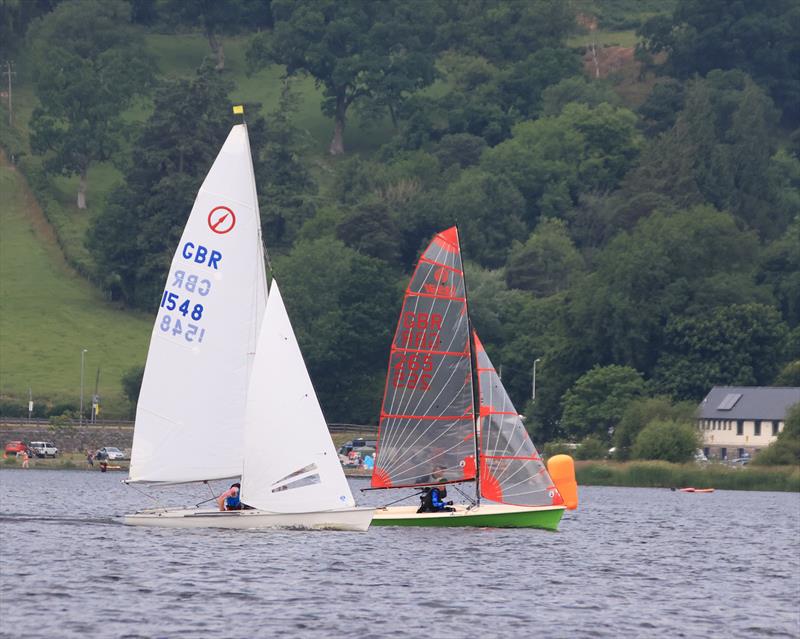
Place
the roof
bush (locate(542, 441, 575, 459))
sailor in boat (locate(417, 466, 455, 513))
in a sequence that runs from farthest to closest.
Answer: the roof < bush (locate(542, 441, 575, 459)) < sailor in boat (locate(417, 466, 455, 513))

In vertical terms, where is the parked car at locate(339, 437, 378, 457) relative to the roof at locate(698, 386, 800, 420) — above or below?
below

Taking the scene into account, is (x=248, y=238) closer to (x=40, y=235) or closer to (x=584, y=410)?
(x=584, y=410)

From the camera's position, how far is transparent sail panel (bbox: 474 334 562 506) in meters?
60.5

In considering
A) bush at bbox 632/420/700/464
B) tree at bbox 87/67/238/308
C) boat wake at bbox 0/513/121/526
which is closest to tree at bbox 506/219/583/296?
tree at bbox 87/67/238/308

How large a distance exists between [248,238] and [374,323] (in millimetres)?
100687

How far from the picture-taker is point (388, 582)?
160ft

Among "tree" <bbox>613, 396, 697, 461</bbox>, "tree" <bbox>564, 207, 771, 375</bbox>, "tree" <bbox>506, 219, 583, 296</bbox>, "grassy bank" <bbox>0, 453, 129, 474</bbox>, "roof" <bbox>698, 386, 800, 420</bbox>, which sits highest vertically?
"tree" <bbox>506, 219, 583, 296</bbox>

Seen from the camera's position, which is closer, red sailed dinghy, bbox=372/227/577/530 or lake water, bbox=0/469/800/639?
lake water, bbox=0/469/800/639

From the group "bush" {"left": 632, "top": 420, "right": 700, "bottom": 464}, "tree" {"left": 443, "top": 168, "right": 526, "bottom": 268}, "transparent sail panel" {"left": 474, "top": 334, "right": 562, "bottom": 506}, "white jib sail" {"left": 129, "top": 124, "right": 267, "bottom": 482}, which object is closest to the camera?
"white jib sail" {"left": 129, "top": 124, "right": 267, "bottom": 482}

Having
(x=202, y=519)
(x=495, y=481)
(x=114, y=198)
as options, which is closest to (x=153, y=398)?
(x=202, y=519)

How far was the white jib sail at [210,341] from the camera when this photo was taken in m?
56.2

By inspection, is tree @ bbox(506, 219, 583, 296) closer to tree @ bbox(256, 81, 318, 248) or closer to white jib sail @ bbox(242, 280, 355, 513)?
tree @ bbox(256, 81, 318, 248)

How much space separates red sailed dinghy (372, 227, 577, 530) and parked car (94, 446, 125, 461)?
71571 mm

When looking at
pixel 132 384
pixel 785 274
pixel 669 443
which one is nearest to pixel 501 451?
pixel 669 443
